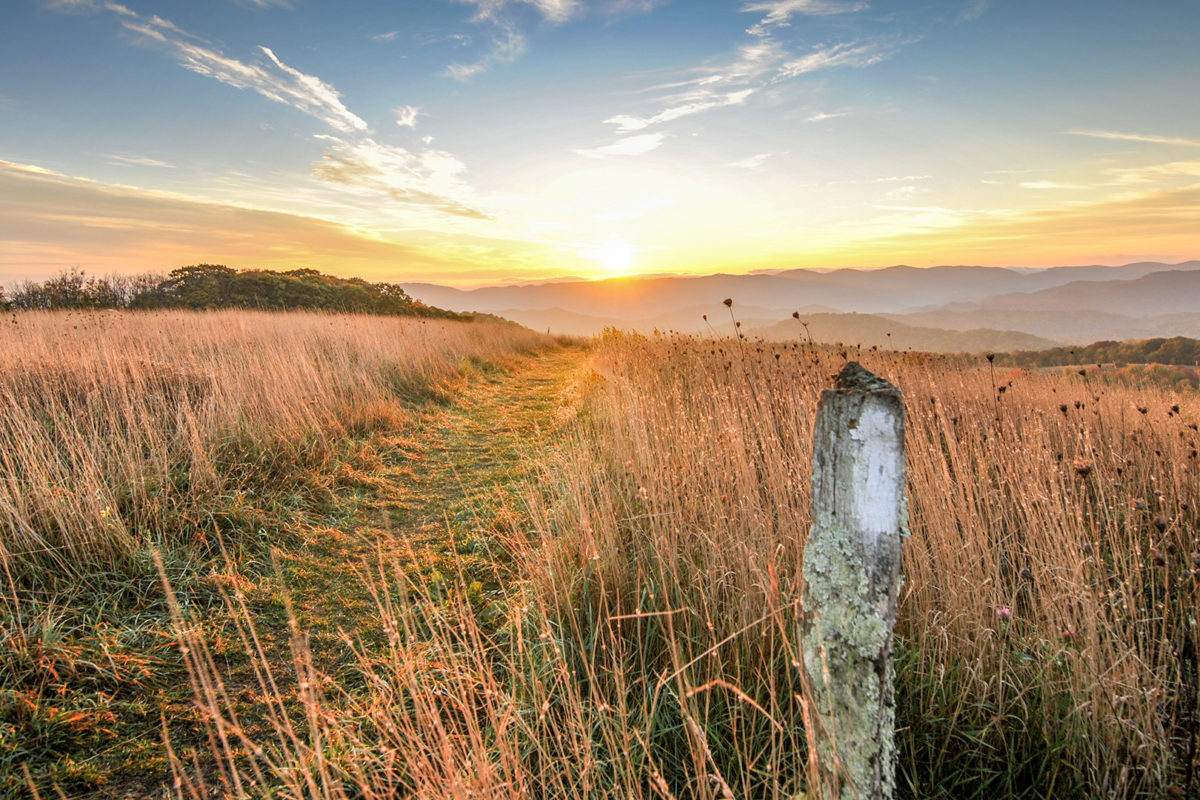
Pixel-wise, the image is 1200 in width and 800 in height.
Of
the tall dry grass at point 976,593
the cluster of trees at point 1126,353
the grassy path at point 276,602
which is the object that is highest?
the cluster of trees at point 1126,353

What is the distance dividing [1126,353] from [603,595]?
1962cm

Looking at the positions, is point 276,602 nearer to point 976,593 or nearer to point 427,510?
point 427,510

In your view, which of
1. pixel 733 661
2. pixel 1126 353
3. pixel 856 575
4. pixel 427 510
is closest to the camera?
pixel 856 575

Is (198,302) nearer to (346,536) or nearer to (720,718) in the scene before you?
(346,536)

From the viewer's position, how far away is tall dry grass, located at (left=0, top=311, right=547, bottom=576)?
332 cm

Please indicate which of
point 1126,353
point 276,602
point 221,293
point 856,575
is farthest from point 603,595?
point 221,293

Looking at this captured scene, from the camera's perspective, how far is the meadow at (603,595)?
182cm

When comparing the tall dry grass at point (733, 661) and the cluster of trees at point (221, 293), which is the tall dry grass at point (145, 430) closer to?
the tall dry grass at point (733, 661)

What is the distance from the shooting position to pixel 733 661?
89.4 inches

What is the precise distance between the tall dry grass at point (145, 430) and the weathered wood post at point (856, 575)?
13.1 feet

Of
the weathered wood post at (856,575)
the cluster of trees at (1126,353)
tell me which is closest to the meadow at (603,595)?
the weathered wood post at (856,575)

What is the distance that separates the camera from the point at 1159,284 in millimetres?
158750

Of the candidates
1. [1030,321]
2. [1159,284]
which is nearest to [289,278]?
[1030,321]

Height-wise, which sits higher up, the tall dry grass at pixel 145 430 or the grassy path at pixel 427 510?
the tall dry grass at pixel 145 430
